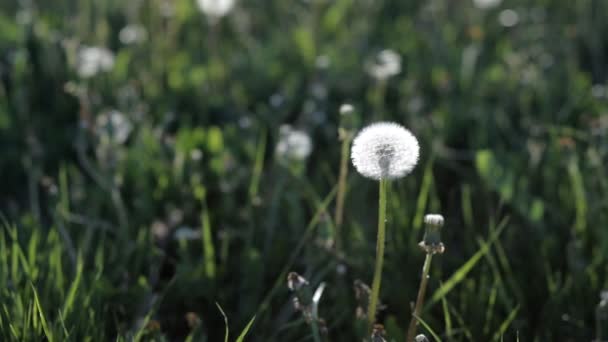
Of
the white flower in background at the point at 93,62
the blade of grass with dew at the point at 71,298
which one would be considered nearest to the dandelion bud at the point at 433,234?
the blade of grass with dew at the point at 71,298

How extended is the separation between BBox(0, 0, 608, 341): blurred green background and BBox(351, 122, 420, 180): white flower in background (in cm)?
32

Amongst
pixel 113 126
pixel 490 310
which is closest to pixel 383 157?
pixel 490 310

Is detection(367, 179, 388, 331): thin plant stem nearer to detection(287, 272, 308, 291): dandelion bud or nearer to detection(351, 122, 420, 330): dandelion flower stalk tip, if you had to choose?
detection(351, 122, 420, 330): dandelion flower stalk tip

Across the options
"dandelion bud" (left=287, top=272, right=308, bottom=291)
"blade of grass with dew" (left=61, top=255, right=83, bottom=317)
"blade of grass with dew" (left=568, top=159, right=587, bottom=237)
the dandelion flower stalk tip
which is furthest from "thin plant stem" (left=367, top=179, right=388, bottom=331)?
"blade of grass with dew" (left=568, top=159, right=587, bottom=237)

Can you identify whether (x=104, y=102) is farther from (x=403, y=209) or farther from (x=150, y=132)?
(x=403, y=209)

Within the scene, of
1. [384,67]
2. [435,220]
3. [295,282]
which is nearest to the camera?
[435,220]

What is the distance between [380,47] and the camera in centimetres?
322

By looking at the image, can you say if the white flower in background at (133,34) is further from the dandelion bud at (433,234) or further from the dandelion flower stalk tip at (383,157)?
the dandelion bud at (433,234)

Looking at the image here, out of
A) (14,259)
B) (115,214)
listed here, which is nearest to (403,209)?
A: (115,214)

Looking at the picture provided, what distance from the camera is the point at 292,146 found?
2.20 meters

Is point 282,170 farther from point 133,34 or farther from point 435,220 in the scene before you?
point 133,34

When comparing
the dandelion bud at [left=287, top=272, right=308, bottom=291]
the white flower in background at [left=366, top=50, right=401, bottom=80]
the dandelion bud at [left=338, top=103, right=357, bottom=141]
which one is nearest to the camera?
the dandelion bud at [left=287, top=272, right=308, bottom=291]

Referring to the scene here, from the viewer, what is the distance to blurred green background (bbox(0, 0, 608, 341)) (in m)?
1.71

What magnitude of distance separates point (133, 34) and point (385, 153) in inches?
77.7
